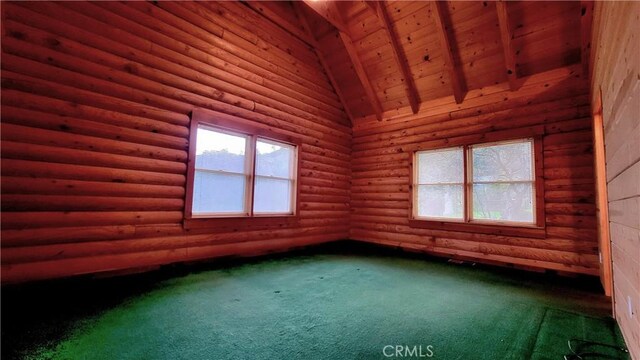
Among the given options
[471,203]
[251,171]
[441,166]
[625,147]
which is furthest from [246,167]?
[625,147]

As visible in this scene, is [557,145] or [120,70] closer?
[120,70]

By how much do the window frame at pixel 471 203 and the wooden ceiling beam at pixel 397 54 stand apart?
1.02 metres

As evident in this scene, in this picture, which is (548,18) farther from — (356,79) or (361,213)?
(361,213)

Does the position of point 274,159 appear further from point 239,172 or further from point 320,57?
point 320,57

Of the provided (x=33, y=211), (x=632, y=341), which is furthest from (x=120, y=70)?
(x=632, y=341)

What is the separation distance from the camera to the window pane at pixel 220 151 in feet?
13.6

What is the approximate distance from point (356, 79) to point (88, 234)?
5.41 metres

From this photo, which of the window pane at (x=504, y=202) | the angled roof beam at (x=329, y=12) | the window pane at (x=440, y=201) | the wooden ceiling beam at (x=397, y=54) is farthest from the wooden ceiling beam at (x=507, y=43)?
the angled roof beam at (x=329, y=12)

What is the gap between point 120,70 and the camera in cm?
338

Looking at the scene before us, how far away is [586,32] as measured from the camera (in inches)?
136

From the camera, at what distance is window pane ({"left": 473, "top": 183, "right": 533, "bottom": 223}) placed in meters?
4.27

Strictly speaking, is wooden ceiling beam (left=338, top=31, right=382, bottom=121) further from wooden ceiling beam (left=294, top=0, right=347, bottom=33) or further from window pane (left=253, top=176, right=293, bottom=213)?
window pane (left=253, top=176, right=293, bottom=213)

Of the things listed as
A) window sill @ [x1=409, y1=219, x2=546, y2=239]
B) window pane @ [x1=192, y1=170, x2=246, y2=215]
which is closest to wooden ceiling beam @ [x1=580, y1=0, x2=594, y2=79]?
window sill @ [x1=409, y1=219, x2=546, y2=239]

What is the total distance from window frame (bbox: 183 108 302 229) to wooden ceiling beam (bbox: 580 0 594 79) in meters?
4.53
